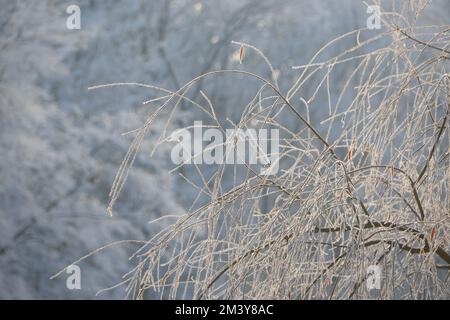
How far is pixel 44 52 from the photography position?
17.1 feet

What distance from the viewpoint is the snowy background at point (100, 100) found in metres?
4.95

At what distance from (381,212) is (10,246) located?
384 cm

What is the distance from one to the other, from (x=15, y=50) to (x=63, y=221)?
3.54 feet

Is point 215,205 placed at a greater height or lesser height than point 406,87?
lesser

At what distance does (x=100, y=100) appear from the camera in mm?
5113

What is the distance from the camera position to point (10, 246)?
498 cm

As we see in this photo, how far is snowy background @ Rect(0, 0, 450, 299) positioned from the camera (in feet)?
16.2

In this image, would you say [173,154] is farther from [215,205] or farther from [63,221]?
[215,205]
